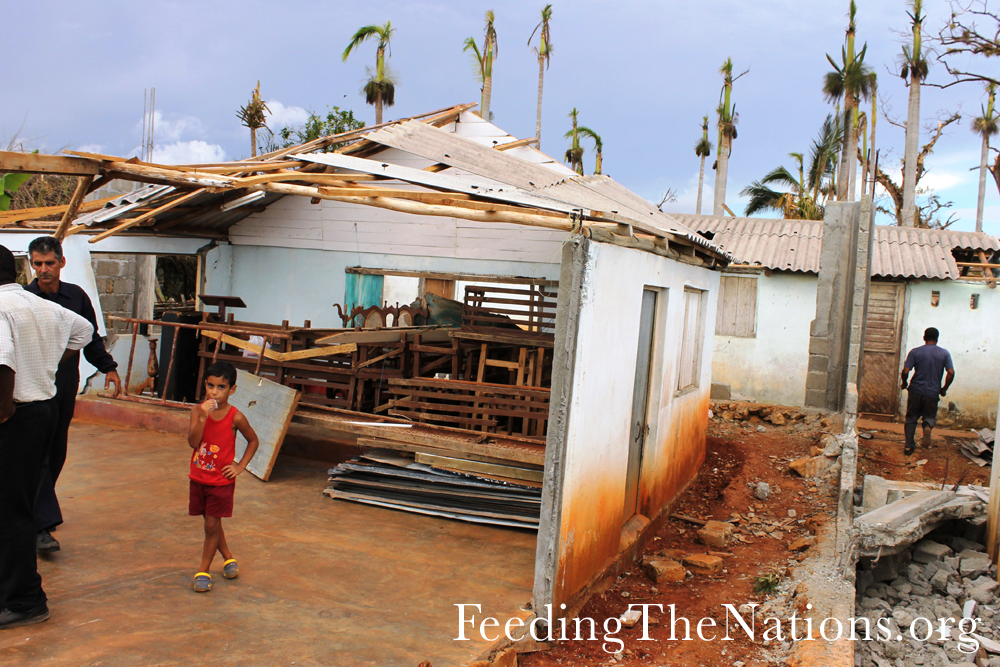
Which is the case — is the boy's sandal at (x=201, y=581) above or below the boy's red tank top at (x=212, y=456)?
below

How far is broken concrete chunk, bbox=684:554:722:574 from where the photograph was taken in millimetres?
6059

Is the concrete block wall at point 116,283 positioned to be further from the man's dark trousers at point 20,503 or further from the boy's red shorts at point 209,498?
the man's dark trousers at point 20,503

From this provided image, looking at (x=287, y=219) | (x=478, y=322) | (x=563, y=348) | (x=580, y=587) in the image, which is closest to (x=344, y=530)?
(x=580, y=587)

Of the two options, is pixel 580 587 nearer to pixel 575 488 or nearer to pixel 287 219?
pixel 575 488

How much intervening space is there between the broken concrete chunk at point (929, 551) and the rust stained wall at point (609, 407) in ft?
7.53

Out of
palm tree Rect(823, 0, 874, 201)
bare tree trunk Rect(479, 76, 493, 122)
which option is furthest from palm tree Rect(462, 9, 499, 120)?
palm tree Rect(823, 0, 874, 201)

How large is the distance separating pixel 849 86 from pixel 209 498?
2921 centimetres

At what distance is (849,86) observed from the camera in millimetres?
26891

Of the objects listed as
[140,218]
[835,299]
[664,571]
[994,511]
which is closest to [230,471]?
[664,571]

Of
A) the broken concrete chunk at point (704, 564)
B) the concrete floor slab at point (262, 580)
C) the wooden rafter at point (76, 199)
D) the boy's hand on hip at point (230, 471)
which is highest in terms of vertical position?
the wooden rafter at point (76, 199)

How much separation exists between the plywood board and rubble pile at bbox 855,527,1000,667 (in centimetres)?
523

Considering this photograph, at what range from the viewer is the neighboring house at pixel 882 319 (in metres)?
12.9

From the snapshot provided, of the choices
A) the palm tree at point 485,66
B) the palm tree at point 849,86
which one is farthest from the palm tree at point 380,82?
the palm tree at point 849,86

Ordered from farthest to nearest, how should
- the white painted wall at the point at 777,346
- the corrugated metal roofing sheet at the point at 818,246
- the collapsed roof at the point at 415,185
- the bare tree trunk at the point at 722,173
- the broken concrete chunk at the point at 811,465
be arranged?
1. the bare tree trunk at the point at 722,173
2. the white painted wall at the point at 777,346
3. the corrugated metal roofing sheet at the point at 818,246
4. the broken concrete chunk at the point at 811,465
5. the collapsed roof at the point at 415,185
